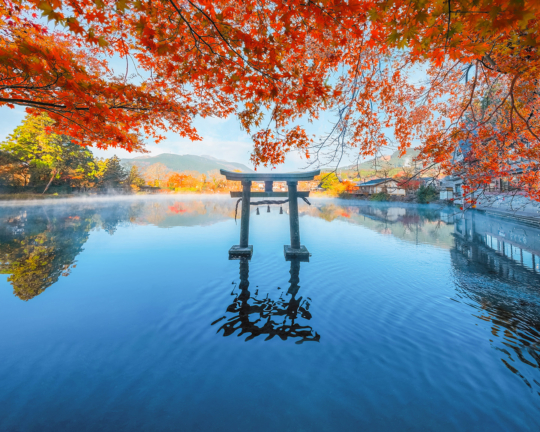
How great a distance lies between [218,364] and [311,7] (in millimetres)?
5267

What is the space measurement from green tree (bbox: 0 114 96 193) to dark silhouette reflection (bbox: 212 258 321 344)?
129 feet

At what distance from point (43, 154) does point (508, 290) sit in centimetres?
4962

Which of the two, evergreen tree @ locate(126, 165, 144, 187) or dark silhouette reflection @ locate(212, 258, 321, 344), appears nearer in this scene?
dark silhouette reflection @ locate(212, 258, 321, 344)

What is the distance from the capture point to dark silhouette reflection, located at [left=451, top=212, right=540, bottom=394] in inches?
146

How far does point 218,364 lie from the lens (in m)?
3.55

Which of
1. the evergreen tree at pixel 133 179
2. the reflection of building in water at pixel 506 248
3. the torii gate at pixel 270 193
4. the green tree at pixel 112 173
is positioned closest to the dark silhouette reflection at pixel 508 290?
the reflection of building in water at pixel 506 248

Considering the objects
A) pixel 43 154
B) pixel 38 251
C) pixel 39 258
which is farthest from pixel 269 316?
pixel 43 154

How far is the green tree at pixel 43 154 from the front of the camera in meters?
31.3

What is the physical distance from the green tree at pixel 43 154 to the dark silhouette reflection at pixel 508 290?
143 ft

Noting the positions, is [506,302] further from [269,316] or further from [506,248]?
[506,248]

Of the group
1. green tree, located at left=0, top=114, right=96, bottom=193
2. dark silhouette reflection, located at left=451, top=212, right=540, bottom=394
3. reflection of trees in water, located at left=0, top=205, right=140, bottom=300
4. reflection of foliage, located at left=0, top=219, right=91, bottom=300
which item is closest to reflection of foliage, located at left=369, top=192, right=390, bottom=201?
dark silhouette reflection, located at left=451, top=212, right=540, bottom=394

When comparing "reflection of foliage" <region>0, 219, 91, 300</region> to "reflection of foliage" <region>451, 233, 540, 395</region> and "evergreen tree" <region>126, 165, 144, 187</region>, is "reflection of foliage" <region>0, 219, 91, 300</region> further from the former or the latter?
"evergreen tree" <region>126, 165, 144, 187</region>

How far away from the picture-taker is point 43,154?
3353 cm

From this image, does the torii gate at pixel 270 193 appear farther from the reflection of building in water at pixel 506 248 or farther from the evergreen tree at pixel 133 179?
the evergreen tree at pixel 133 179
